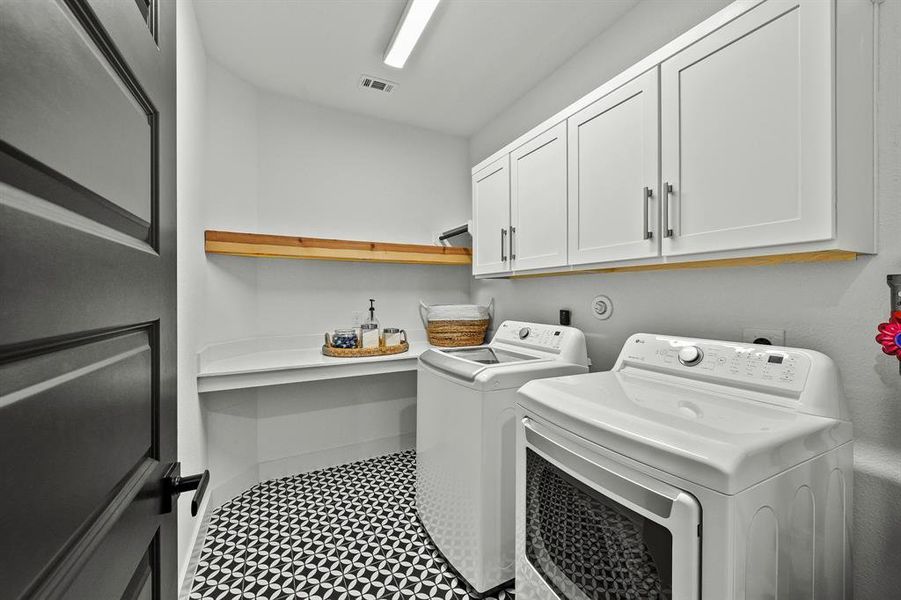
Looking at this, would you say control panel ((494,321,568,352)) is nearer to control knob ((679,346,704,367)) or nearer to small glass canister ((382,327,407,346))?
control knob ((679,346,704,367))

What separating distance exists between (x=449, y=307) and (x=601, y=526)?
6.14 ft

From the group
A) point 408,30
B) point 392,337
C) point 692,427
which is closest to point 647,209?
point 692,427

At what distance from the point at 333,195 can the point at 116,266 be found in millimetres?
2535

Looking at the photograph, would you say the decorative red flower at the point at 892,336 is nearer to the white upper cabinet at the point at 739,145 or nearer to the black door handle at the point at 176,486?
the white upper cabinet at the point at 739,145

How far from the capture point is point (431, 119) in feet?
9.98

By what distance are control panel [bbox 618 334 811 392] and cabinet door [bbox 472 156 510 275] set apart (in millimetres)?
992

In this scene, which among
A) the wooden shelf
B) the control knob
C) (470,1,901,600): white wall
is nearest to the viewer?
(470,1,901,600): white wall

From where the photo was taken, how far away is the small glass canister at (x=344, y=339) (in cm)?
260

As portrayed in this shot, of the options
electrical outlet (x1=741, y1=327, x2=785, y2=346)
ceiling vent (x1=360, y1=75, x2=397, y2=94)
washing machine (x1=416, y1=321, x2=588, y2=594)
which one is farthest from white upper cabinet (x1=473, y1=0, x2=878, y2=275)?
ceiling vent (x1=360, y1=75, x2=397, y2=94)

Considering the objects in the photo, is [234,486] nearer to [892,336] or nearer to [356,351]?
[356,351]

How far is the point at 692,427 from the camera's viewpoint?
0.93 m

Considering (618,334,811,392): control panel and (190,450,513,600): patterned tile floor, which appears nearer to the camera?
(618,334,811,392): control panel

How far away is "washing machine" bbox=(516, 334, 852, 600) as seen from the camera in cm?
80

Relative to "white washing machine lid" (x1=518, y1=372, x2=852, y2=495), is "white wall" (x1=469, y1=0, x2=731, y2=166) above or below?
above
